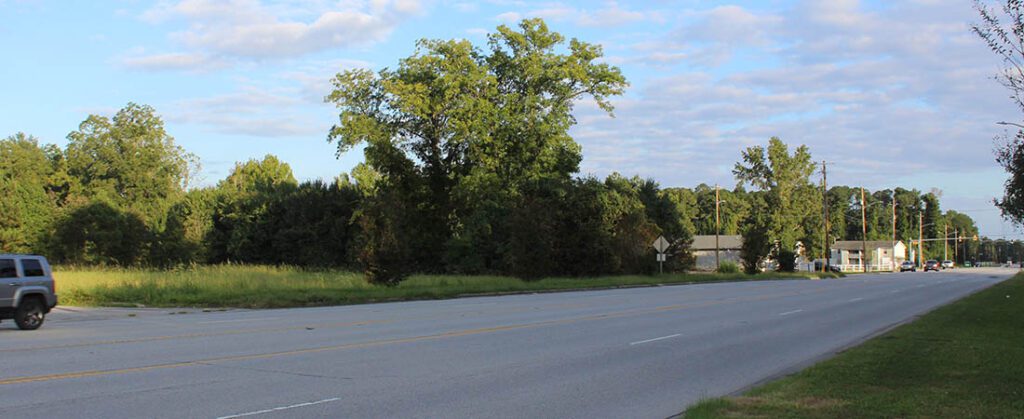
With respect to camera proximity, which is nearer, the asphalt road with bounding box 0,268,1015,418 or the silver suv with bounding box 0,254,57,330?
the asphalt road with bounding box 0,268,1015,418

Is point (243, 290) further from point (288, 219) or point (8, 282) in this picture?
point (288, 219)

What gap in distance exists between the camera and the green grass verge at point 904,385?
7852mm

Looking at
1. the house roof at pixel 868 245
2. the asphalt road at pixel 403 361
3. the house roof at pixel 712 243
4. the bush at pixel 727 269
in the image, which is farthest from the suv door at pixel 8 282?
the house roof at pixel 868 245

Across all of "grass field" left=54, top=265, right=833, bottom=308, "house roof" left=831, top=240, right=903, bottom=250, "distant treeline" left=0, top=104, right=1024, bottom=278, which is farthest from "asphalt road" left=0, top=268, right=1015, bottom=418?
"house roof" left=831, top=240, right=903, bottom=250

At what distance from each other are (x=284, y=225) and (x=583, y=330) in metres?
55.9

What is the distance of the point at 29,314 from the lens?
17.3 meters

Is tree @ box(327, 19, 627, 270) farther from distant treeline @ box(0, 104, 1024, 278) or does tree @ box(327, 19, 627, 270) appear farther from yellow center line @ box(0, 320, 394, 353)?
yellow center line @ box(0, 320, 394, 353)

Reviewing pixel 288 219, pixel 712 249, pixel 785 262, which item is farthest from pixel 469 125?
pixel 712 249

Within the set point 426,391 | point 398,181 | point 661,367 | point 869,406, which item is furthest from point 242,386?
point 398,181

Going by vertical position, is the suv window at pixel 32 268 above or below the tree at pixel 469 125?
below

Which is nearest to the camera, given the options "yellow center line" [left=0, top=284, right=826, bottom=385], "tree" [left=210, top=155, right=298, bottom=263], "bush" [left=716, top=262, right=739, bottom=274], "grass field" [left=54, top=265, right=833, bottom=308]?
"yellow center line" [left=0, top=284, right=826, bottom=385]

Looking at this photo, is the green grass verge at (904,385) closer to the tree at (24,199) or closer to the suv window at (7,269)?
the suv window at (7,269)

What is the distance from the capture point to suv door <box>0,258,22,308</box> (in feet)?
55.0

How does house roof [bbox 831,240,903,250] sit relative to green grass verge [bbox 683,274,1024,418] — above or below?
above
